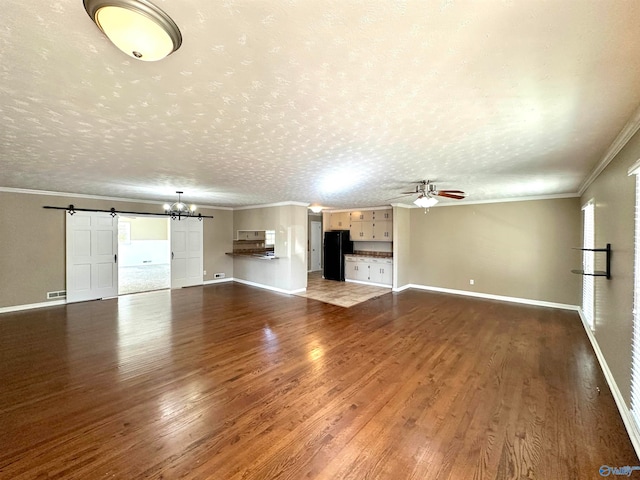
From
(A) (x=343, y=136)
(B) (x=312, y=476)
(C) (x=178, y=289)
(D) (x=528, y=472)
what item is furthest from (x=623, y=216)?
(C) (x=178, y=289)

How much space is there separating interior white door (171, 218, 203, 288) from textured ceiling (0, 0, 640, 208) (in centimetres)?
464

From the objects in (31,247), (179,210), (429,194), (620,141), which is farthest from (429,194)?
(31,247)

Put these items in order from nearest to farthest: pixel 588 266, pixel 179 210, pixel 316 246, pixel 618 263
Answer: pixel 618 263
pixel 588 266
pixel 179 210
pixel 316 246

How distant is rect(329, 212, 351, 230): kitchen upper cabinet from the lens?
9.09 meters

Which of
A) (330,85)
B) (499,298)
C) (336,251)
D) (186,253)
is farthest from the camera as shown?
(336,251)

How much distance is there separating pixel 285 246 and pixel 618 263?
5.94m

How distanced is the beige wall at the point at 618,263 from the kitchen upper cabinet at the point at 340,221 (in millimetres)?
6218

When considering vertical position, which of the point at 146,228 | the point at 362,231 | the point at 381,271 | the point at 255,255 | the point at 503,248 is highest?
the point at 146,228

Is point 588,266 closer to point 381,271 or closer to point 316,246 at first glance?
point 381,271

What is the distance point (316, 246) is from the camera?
11188 mm

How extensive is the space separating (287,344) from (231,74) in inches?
133

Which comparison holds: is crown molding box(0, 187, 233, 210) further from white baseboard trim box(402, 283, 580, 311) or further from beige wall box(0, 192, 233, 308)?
white baseboard trim box(402, 283, 580, 311)

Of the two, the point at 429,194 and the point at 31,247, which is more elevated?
the point at 429,194

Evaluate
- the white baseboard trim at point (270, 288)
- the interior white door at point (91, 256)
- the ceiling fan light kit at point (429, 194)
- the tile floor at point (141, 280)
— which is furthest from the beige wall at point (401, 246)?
the interior white door at point (91, 256)
